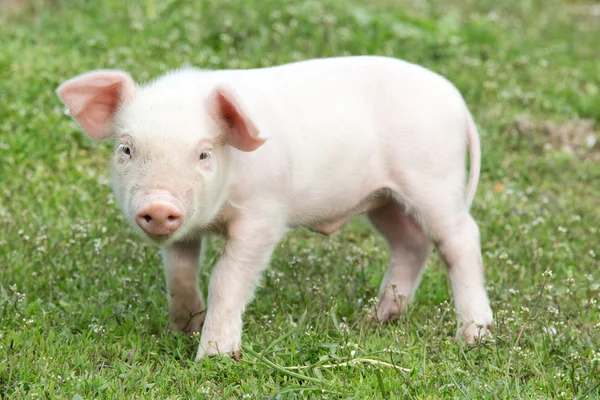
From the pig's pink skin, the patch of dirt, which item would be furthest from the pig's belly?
the patch of dirt

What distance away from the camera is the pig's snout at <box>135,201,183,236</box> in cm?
392

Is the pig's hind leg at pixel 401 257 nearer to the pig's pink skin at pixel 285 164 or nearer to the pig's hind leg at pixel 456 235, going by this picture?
the pig's pink skin at pixel 285 164

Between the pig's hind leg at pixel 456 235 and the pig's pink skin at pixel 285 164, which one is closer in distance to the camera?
the pig's pink skin at pixel 285 164

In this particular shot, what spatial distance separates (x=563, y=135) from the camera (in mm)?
8586

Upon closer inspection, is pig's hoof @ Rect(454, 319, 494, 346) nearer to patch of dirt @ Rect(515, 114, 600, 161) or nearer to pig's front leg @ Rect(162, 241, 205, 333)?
pig's front leg @ Rect(162, 241, 205, 333)

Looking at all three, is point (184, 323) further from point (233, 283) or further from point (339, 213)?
point (339, 213)

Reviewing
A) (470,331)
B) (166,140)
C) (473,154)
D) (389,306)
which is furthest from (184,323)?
(473,154)

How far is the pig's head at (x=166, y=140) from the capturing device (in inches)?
159

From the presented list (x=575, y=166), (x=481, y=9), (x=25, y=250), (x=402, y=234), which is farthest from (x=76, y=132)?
(x=481, y=9)

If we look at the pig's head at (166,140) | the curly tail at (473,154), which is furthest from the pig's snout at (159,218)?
the curly tail at (473,154)

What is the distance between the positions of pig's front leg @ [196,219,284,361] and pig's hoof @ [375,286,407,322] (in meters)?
0.90

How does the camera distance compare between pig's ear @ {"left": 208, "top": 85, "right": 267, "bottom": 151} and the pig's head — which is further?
pig's ear @ {"left": 208, "top": 85, "right": 267, "bottom": 151}

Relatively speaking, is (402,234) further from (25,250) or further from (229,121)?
(25,250)

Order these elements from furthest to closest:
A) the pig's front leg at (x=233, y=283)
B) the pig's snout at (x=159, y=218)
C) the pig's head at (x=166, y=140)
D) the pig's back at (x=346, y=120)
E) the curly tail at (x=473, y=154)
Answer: the curly tail at (x=473, y=154)
the pig's back at (x=346, y=120)
the pig's front leg at (x=233, y=283)
the pig's head at (x=166, y=140)
the pig's snout at (x=159, y=218)
